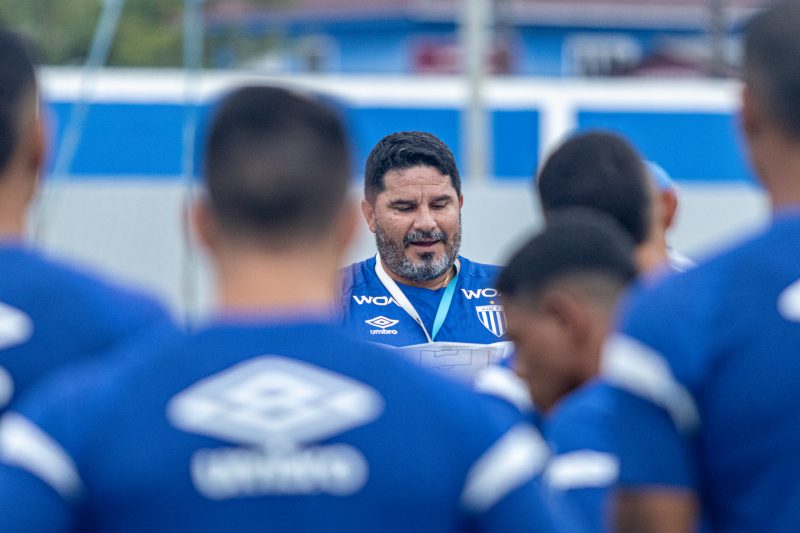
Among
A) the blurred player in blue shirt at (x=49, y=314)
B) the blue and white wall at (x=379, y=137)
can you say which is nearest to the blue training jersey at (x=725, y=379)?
the blurred player in blue shirt at (x=49, y=314)

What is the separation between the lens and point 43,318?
2797 millimetres

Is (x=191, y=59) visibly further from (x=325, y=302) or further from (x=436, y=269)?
(x=325, y=302)

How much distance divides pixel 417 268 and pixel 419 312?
0.58 ft

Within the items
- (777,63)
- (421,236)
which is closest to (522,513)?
(777,63)

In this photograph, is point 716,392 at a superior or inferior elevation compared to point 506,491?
superior

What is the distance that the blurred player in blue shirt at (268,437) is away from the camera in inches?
90.6

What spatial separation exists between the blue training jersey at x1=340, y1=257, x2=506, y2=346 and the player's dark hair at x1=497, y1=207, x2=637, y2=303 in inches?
102

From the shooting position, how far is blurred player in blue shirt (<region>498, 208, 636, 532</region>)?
291cm

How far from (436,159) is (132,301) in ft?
11.2

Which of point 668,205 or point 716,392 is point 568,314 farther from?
point 668,205

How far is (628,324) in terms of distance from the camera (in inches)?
102

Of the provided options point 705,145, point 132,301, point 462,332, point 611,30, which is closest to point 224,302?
point 132,301

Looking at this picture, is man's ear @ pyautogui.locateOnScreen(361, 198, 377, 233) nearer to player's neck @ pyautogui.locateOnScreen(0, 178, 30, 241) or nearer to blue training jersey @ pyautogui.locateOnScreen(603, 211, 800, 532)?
player's neck @ pyautogui.locateOnScreen(0, 178, 30, 241)

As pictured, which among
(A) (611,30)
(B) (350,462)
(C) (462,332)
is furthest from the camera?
(A) (611,30)
